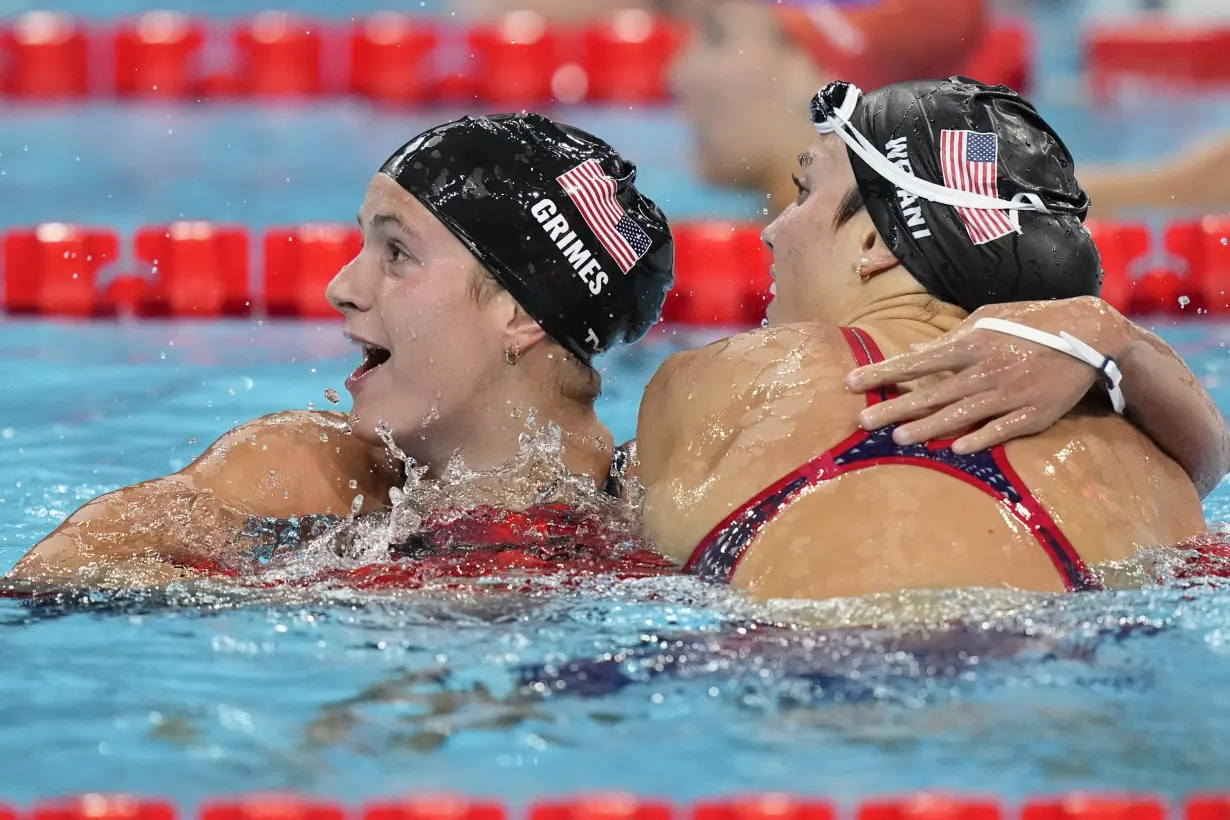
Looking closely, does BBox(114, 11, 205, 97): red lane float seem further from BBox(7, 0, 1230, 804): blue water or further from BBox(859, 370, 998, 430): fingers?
BBox(859, 370, 998, 430): fingers

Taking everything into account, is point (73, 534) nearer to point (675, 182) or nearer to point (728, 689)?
point (728, 689)

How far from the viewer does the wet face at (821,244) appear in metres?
2.75

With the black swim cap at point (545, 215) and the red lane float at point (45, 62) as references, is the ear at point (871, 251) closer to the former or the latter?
the black swim cap at point (545, 215)

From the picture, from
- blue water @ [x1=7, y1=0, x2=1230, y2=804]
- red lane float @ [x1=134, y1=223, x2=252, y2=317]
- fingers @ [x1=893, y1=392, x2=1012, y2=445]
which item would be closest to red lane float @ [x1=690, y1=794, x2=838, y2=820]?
blue water @ [x1=7, y1=0, x2=1230, y2=804]

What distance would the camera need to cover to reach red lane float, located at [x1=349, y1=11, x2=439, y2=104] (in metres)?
8.21

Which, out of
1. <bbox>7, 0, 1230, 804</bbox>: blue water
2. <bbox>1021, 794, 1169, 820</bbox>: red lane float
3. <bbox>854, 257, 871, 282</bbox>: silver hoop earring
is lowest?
<bbox>1021, 794, 1169, 820</bbox>: red lane float

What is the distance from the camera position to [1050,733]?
2.10 metres

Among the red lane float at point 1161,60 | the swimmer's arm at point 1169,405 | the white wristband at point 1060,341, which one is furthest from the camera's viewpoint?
the red lane float at point 1161,60

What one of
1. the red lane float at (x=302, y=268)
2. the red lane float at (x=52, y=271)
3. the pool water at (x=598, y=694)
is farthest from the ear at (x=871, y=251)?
the red lane float at (x=52, y=271)

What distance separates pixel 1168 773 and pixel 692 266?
3480 mm

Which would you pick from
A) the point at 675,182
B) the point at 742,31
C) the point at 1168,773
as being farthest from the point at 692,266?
the point at 1168,773

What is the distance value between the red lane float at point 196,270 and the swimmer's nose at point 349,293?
9.17 feet

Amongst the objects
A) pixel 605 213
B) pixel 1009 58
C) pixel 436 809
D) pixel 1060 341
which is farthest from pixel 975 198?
pixel 1009 58

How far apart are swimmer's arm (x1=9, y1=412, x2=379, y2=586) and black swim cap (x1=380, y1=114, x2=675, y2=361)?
0.45 meters
